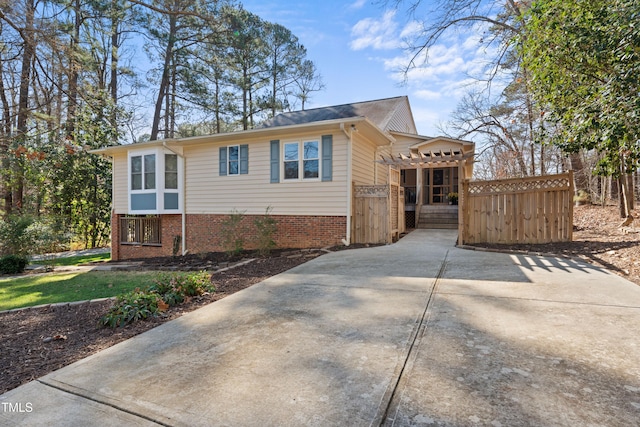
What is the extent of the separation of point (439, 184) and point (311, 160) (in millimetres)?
7750

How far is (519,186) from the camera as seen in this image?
7.47 meters

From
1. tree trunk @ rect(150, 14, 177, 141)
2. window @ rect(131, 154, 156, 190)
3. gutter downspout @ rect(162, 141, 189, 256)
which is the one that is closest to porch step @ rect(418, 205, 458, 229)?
gutter downspout @ rect(162, 141, 189, 256)

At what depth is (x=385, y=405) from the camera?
180 cm

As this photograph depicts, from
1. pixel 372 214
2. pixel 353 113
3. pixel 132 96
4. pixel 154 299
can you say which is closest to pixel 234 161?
pixel 372 214

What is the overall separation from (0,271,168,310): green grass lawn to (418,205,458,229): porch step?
380 inches

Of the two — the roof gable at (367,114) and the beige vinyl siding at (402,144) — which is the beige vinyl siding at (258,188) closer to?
the roof gable at (367,114)

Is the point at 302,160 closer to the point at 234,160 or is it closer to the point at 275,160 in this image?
the point at 275,160

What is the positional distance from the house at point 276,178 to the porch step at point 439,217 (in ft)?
1.48

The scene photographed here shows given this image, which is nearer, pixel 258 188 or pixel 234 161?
pixel 258 188

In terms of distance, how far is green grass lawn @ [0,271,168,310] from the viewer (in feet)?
17.6

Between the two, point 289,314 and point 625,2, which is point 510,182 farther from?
point 289,314

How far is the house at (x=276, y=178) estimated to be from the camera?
9.00 meters

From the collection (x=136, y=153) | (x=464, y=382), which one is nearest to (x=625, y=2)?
(x=464, y=382)

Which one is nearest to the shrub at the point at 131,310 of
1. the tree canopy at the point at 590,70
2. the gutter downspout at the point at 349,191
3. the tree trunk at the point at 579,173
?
the gutter downspout at the point at 349,191
